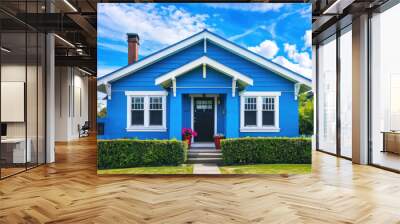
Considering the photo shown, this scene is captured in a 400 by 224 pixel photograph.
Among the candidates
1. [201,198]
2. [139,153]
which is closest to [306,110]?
[201,198]

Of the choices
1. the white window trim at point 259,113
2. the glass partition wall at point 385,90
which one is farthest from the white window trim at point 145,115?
the glass partition wall at point 385,90

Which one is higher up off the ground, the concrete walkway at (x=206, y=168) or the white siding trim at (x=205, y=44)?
the white siding trim at (x=205, y=44)

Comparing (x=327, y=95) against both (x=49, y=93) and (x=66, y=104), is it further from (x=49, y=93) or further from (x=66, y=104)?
(x=66, y=104)

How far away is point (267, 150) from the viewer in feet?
19.7

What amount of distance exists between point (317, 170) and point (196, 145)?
2.47m

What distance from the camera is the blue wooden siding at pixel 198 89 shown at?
599cm

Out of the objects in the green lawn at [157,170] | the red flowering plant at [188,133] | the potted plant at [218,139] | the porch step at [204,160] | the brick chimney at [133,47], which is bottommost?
the green lawn at [157,170]

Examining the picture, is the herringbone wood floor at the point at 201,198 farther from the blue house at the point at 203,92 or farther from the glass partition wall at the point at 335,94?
the glass partition wall at the point at 335,94

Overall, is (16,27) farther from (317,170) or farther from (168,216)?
(317,170)

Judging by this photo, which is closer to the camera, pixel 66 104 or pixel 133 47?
pixel 133 47

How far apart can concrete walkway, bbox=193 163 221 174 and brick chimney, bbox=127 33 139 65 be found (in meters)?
2.03

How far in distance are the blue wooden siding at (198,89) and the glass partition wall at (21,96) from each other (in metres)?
1.78

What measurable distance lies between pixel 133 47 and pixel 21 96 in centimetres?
240

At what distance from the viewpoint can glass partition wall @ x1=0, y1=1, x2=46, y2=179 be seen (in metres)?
6.10
